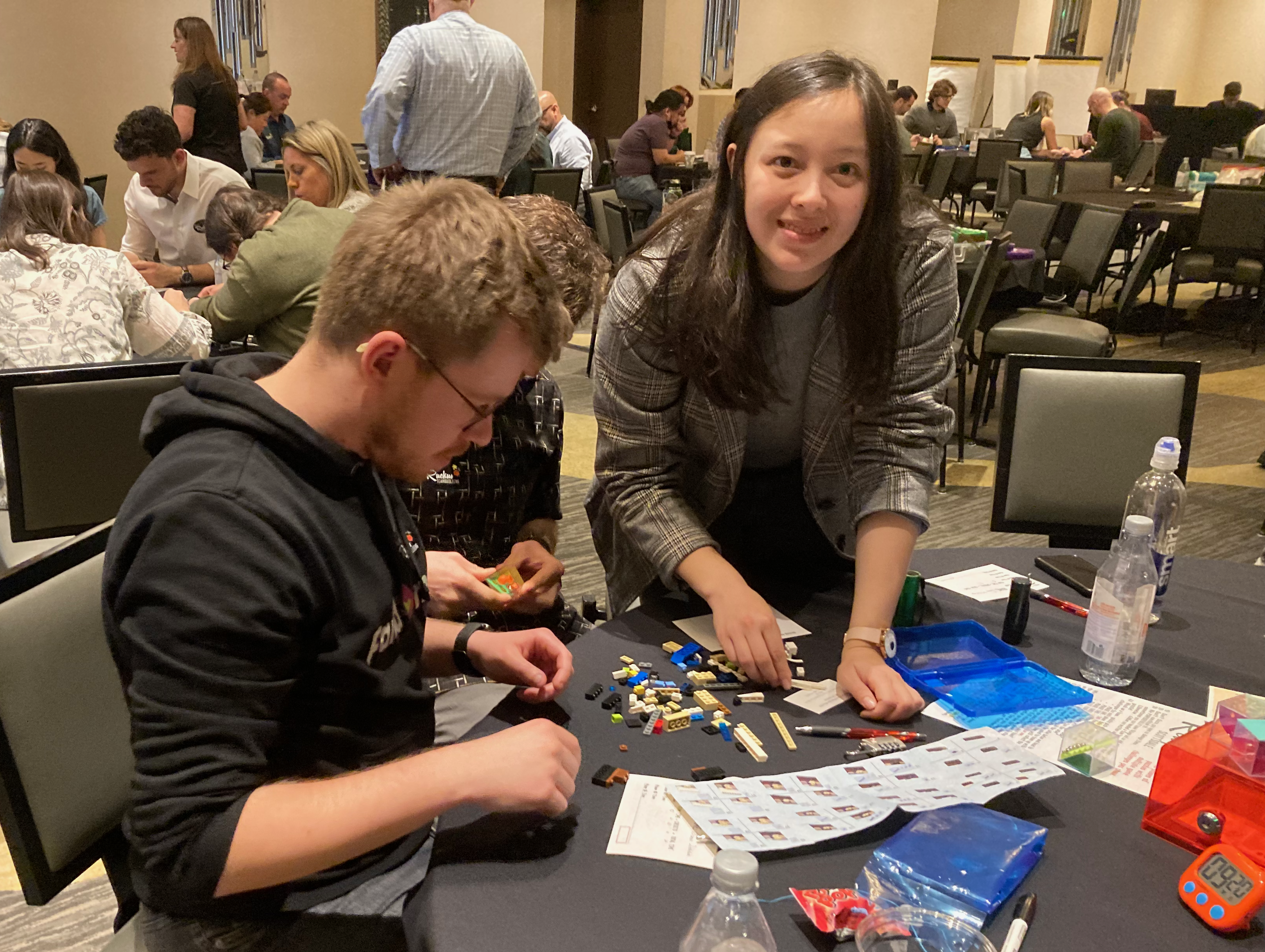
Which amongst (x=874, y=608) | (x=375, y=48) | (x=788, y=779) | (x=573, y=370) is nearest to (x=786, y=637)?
(x=874, y=608)

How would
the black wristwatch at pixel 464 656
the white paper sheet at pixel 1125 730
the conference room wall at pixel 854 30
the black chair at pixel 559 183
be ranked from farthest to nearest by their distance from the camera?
the conference room wall at pixel 854 30 < the black chair at pixel 559 183 < the black wristwatch at pixel 464 656 < the white paper sheet at pixel 1125 730

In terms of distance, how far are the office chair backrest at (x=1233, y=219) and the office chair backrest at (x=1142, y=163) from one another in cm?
370

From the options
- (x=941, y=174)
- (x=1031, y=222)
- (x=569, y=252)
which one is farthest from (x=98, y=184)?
(x=941, y=174)

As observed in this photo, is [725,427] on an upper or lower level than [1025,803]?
upper

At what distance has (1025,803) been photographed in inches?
45.6

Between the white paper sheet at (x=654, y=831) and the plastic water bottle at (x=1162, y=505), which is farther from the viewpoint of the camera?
the plastic water bottle at (x=1162, y=505)

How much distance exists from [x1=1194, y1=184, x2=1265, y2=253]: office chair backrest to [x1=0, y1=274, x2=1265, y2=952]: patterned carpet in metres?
0.79

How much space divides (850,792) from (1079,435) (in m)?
1.37

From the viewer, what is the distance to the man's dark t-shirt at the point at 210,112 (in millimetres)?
5414

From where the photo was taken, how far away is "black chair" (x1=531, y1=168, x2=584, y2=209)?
6.22m

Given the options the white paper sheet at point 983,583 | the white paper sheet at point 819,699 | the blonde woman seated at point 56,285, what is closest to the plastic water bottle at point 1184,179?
the white paper sheet at point 983,583

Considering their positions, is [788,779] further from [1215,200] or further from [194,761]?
[1215,200]

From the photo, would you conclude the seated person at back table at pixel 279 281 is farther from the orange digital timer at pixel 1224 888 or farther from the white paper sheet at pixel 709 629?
the orange digital timer at pixel 1224 888

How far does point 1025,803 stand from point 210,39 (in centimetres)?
594
